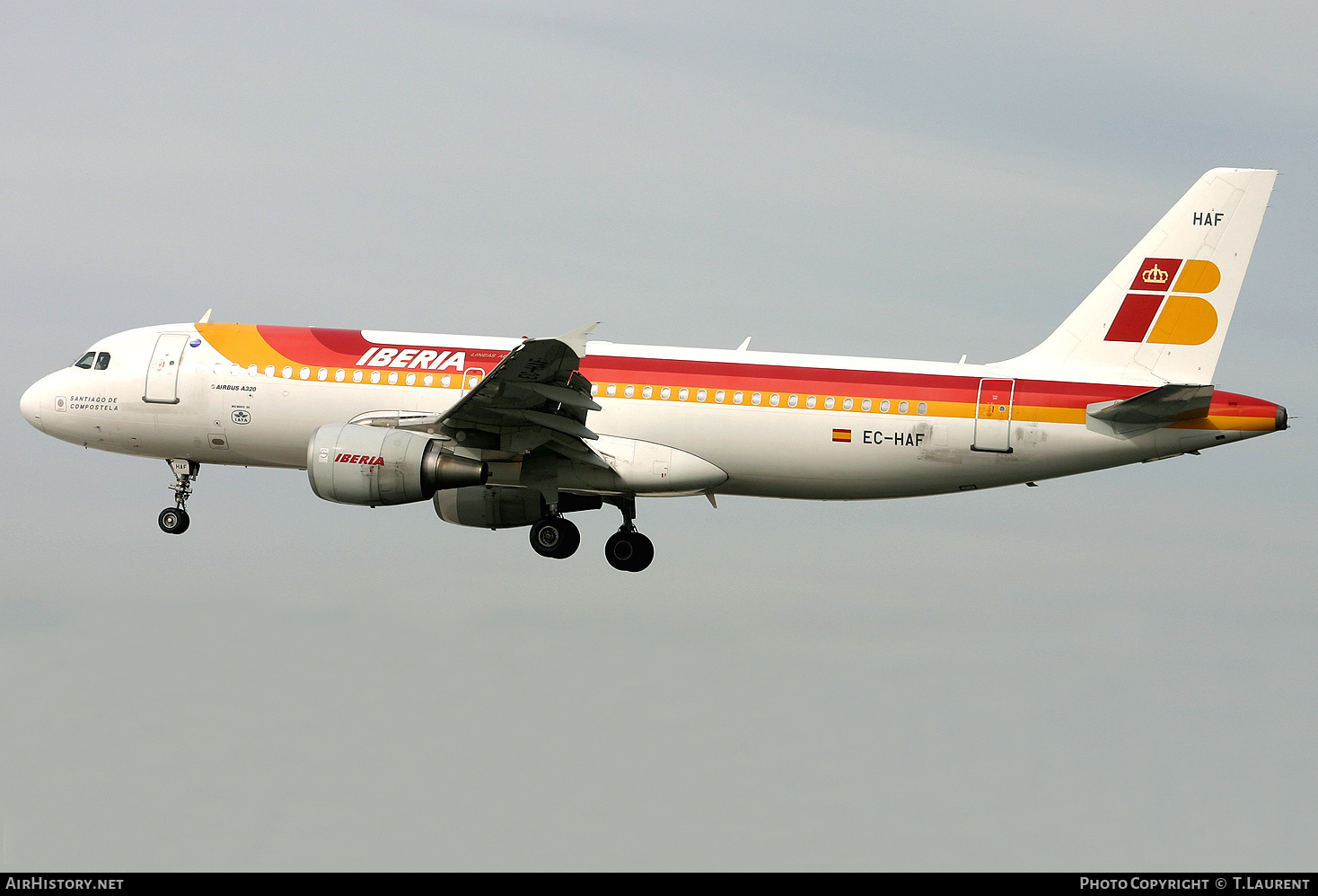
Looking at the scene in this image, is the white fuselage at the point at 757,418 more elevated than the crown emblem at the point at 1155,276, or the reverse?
the crown emblem at the point at 1155,276

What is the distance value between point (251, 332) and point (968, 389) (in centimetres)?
1798

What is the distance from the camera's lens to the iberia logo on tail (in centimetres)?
3462

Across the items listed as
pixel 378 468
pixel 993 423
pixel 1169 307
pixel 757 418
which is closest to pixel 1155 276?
pixel 1169 307

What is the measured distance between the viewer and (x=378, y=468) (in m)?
32.8

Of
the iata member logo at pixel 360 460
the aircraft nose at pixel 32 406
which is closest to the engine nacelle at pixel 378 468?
the iata member logo at pixel 360 460

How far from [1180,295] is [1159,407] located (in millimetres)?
3486

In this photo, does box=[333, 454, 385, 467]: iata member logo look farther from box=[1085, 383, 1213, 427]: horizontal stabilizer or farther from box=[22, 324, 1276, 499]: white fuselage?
box=[1085, 383, 1213, 427]: horizontal stabilizer

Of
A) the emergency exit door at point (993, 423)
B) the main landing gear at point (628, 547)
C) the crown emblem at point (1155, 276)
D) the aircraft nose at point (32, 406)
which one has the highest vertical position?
the crown emblem at point (1155, 276)

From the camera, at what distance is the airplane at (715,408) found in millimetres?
33156

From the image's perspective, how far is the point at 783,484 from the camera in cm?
3506

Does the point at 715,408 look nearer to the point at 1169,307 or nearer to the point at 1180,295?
the point at 1169,307

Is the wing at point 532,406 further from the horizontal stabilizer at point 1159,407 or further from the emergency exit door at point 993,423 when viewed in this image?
the horizontal stabilizer at point 1159,407

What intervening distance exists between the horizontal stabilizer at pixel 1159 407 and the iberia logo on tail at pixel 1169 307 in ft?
7.03
